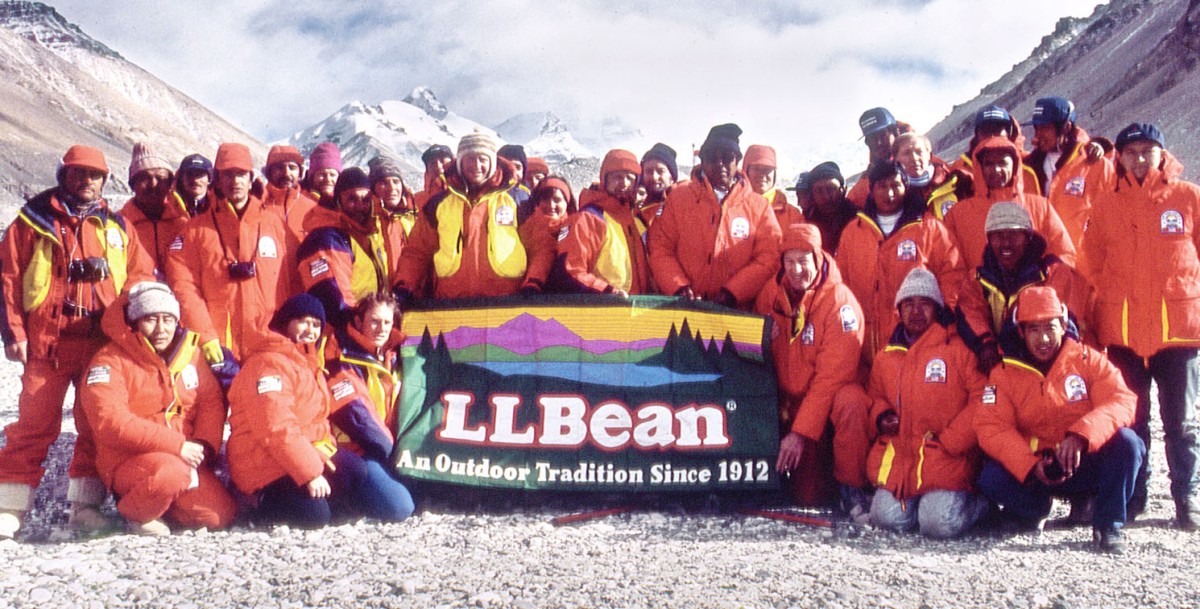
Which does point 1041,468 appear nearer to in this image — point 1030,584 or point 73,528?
point 1030,584

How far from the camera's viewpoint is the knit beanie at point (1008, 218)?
5.51 metres

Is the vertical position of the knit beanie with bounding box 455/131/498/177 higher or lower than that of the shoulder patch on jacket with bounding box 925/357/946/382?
higher

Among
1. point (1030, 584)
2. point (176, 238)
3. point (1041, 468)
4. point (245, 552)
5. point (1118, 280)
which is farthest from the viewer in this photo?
point (176, 238)

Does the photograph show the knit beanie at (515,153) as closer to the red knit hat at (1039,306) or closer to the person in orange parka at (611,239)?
the person in orange parka at (611,239)

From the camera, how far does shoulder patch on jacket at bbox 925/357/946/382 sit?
5473mm

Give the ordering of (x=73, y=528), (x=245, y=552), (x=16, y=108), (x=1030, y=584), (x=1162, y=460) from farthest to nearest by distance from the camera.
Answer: (x=16, y=108), (x=1162, y=460), (x=73, y=528), (x=245, y=552), (x=1030, y=584)

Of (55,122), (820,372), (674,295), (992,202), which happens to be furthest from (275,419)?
(55,122)

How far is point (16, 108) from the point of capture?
117188 mm

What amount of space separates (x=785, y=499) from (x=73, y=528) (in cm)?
415

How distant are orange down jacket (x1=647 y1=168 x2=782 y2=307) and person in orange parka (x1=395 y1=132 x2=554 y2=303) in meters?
0.79

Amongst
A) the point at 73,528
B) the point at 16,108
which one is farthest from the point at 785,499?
the point at 16,108

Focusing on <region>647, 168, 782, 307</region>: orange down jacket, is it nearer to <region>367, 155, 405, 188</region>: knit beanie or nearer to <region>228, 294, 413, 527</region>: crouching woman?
<region>367, 155, 405, 188</region>: knit beanie

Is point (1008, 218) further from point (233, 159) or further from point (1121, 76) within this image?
point (1121, 76)

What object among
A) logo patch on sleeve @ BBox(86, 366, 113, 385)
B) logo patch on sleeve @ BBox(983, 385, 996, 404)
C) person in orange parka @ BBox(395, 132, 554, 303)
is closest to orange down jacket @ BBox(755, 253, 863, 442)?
logo patch on sleeve @ BBox(983, 385, 996, 404)
